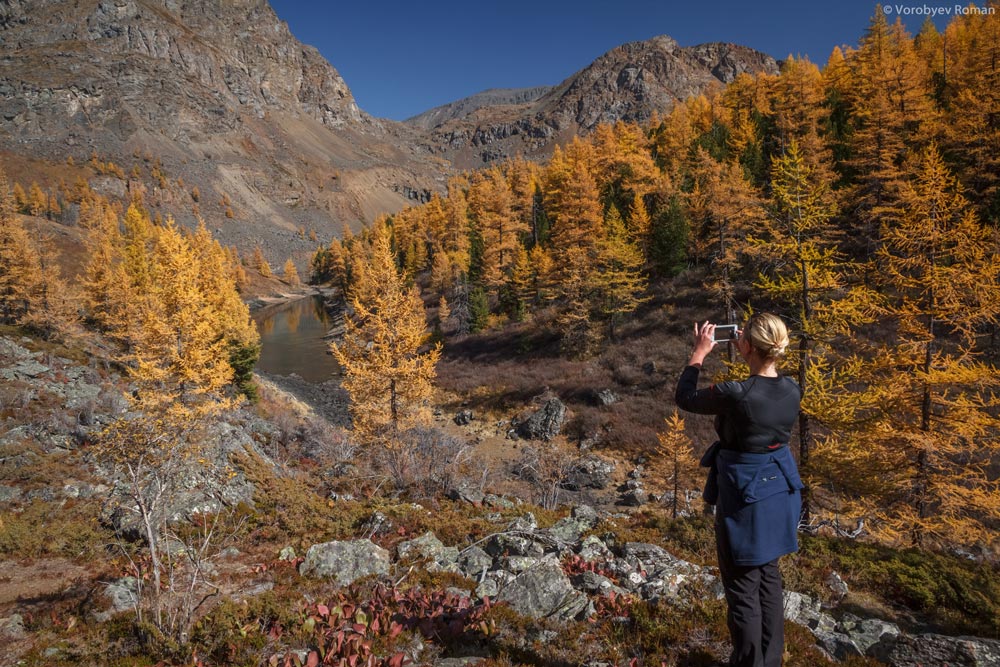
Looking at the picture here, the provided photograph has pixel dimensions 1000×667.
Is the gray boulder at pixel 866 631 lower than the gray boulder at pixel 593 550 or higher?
higher

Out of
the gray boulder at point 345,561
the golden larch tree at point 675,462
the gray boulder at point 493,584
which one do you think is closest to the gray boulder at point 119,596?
the gray boulder at point 345,561

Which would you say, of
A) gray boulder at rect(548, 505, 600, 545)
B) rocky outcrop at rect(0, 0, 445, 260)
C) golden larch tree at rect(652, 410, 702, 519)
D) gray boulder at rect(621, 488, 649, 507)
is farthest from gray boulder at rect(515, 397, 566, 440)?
rocky outcrop at rect(0, 0, 445, 260)

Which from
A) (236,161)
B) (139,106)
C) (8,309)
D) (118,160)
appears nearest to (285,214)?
(236,161)

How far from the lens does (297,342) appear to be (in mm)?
57719

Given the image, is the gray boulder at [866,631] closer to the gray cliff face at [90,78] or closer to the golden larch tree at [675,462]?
the golden larch tree at [675,462]

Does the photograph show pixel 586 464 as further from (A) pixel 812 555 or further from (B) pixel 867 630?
(B) pixel 867 630

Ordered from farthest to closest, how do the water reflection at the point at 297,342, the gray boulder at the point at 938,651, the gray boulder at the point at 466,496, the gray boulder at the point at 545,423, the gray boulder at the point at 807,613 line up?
the water reflection at the point at 297,342, the gray boulder at the point at 545,423, the gray boulder at the point at 466,496, the gray boulder at the point at 807,613, the gray boulder at the point at 938,651

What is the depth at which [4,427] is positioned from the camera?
14969 millimetres

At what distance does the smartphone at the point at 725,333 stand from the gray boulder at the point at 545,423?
24.3 m

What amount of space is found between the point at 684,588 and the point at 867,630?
1.89m

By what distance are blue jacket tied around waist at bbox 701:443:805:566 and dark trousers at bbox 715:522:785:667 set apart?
0.11m

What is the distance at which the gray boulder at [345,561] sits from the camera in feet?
23.2

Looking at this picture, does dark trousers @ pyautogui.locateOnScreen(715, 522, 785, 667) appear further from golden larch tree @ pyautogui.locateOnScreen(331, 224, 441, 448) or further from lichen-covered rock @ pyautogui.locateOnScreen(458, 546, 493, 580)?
golden larch tree @ pyautogui.locateOnScreen(331, 224, 441, 448)

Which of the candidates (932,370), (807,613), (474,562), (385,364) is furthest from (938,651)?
(385,364)
